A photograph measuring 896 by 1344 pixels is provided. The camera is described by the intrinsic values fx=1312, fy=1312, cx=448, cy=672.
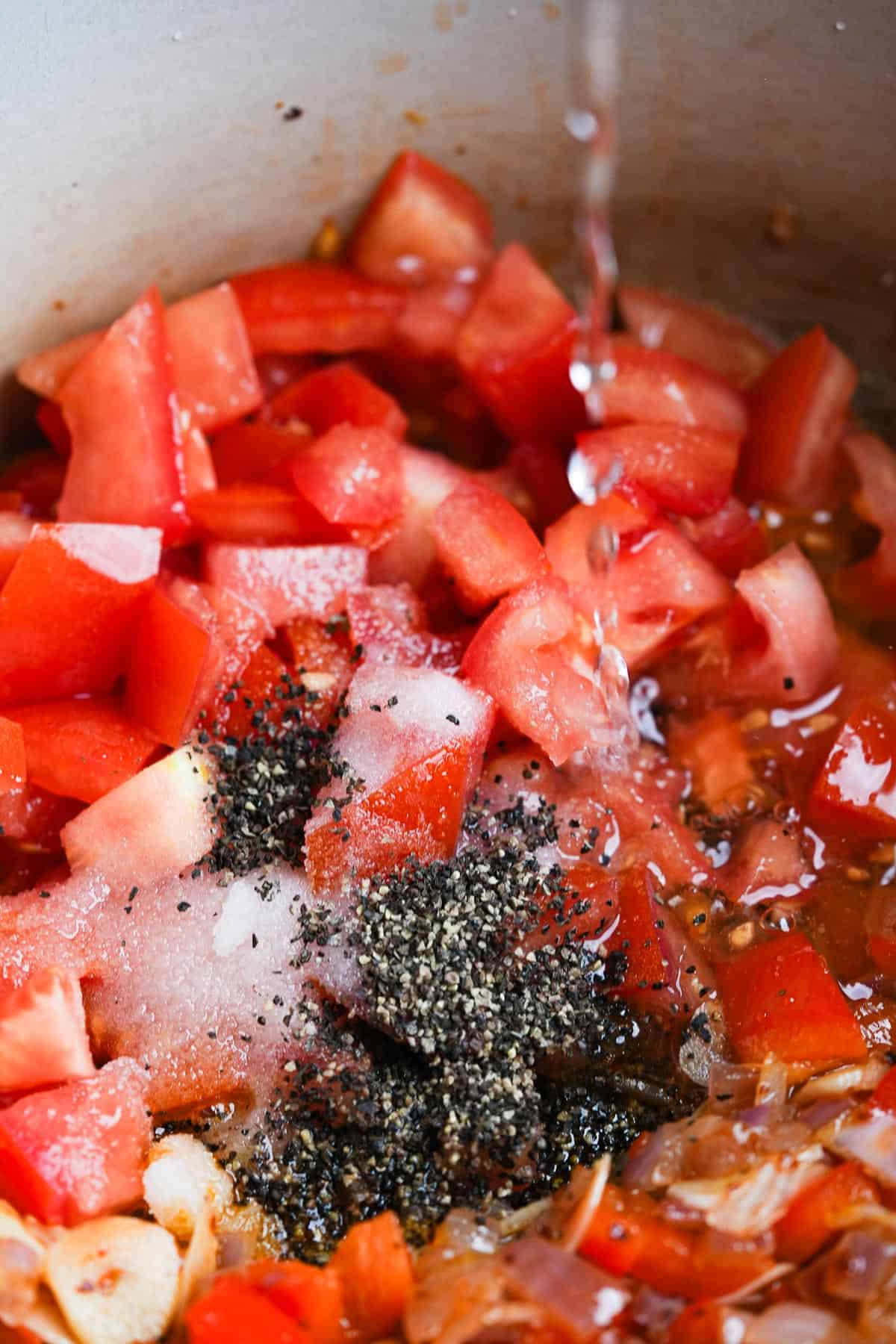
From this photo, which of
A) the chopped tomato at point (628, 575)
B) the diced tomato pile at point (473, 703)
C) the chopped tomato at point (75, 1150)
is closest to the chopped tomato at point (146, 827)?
the diced tomato pile at point (473, 703)

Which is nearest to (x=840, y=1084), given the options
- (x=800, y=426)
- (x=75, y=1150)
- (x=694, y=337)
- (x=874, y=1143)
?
(x=874, y=1143)

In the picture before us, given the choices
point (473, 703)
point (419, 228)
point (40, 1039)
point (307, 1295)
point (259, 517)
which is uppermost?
point (419, 228)

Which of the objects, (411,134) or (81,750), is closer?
(81,750)

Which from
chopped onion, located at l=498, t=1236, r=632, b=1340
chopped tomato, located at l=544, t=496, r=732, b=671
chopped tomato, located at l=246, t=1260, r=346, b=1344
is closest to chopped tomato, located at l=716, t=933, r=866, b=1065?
chopped onion, located at l=498, t=1236, r=632, b=1340

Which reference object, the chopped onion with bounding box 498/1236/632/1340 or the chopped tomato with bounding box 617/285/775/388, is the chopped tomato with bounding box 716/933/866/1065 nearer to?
the chopped onion with bounding box 498/1236/632/1340

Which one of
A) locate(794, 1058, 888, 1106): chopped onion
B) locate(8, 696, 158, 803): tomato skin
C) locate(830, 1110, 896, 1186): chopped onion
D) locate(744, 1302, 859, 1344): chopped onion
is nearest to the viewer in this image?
locate(744, 1302, 859, 1344): chopped onion

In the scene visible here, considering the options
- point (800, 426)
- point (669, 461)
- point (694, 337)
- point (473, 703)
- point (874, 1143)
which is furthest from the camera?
point (694, 337)

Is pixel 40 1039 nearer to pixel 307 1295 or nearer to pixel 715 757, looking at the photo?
pixel 307 1295

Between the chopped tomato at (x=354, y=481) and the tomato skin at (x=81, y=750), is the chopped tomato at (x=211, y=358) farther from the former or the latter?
the tomato skin at (x=81, y=750)
